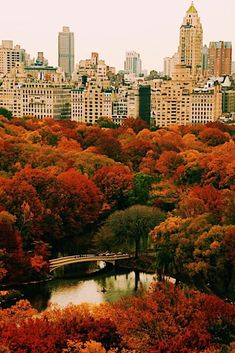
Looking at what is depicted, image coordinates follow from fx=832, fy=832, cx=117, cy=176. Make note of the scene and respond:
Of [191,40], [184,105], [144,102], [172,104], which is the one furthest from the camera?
[191,40]

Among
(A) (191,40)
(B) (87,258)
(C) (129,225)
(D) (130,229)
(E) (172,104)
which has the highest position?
(A) (191,40)

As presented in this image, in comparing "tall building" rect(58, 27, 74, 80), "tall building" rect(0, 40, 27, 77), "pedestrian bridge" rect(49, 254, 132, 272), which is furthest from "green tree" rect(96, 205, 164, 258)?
"tall building" rect(58, 27, 74, 80)

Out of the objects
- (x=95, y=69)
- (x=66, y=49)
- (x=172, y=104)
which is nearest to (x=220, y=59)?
(x=95, y=69)

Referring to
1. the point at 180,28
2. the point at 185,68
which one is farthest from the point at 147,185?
the point at 180,28

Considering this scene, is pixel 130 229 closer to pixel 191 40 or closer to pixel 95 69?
pixel 95 69

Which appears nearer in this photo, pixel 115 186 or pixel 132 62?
pixel 115 186

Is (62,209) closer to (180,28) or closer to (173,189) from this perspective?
(173,189)
